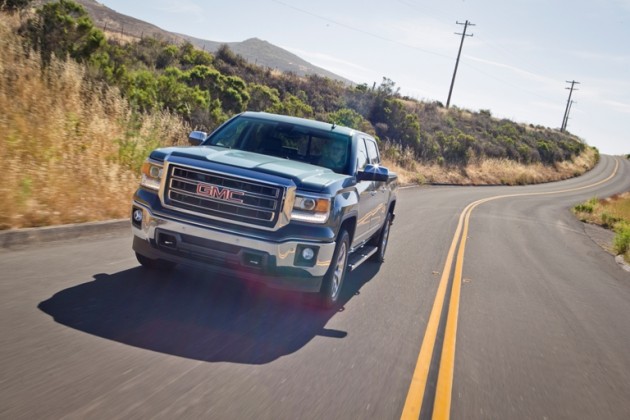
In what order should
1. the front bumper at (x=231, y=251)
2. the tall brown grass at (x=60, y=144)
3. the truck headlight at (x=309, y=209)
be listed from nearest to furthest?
the front bumper at (x=231, y=251) → the truck headlight at (x=309, y=209) → the tall brown grass at (x=60, y=144)

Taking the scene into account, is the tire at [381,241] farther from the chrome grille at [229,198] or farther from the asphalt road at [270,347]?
the chrome grille at [229,198]

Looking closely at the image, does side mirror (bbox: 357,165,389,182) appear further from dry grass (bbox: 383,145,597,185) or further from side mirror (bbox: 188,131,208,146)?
dry grass (bbox: 383,145,597,185)

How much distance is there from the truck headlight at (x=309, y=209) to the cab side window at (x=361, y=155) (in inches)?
68.2

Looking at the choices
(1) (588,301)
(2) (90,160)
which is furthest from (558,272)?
(2) (90,160)

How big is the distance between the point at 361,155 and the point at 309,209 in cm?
222

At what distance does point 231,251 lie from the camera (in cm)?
532

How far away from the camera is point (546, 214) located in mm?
27531

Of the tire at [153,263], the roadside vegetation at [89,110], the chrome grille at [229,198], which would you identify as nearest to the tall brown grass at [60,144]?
the roadside vegetation at [89,110]

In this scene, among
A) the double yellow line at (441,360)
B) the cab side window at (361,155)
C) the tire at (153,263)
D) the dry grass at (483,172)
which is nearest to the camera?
the double yellow line at (441,360)

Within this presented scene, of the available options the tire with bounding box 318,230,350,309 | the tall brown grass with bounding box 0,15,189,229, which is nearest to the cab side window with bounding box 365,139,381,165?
the tire with bounding box 318,230,350,309

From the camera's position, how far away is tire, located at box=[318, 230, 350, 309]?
606 centimetres

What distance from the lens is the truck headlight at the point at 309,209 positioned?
555 cm

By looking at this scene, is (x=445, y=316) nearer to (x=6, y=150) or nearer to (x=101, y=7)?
(x=6, y=150)

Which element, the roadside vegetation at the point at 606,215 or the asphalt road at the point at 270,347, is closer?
the asphalt road at the point at 270,347
